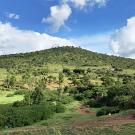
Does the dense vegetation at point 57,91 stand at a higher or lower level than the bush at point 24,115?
higher

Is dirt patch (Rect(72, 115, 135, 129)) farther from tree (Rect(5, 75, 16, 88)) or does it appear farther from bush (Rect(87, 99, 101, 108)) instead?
tree (Rect(5, 75, 16, 88))

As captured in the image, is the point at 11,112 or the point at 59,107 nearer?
the point at 11,112

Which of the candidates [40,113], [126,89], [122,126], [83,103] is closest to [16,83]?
[83,103]

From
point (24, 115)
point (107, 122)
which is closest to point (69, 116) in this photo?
point (24, 115)

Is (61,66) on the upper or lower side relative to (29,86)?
upper

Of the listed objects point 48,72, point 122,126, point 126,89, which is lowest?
point 122,126

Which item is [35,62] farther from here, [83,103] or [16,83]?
[83,103]

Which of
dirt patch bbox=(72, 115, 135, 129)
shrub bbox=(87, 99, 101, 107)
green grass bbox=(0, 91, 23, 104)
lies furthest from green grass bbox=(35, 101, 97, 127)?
dirt patch bbox=(72, 115, 135, 129)

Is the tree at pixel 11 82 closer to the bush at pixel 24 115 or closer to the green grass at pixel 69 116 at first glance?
the green grass at pixel 69 116

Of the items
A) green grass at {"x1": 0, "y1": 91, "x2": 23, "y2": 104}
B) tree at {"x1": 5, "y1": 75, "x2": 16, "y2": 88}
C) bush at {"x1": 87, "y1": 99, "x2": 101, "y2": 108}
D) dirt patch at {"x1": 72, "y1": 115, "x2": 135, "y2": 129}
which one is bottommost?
dirt patch at {"x1": 72, "y1": 115, "x2": 135, "y2": 129}

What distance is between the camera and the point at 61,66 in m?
184

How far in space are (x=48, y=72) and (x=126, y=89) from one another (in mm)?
73625

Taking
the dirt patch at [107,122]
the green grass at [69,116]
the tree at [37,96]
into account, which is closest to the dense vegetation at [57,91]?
the tree at [37,96]

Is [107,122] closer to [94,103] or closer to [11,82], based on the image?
[94,103]
